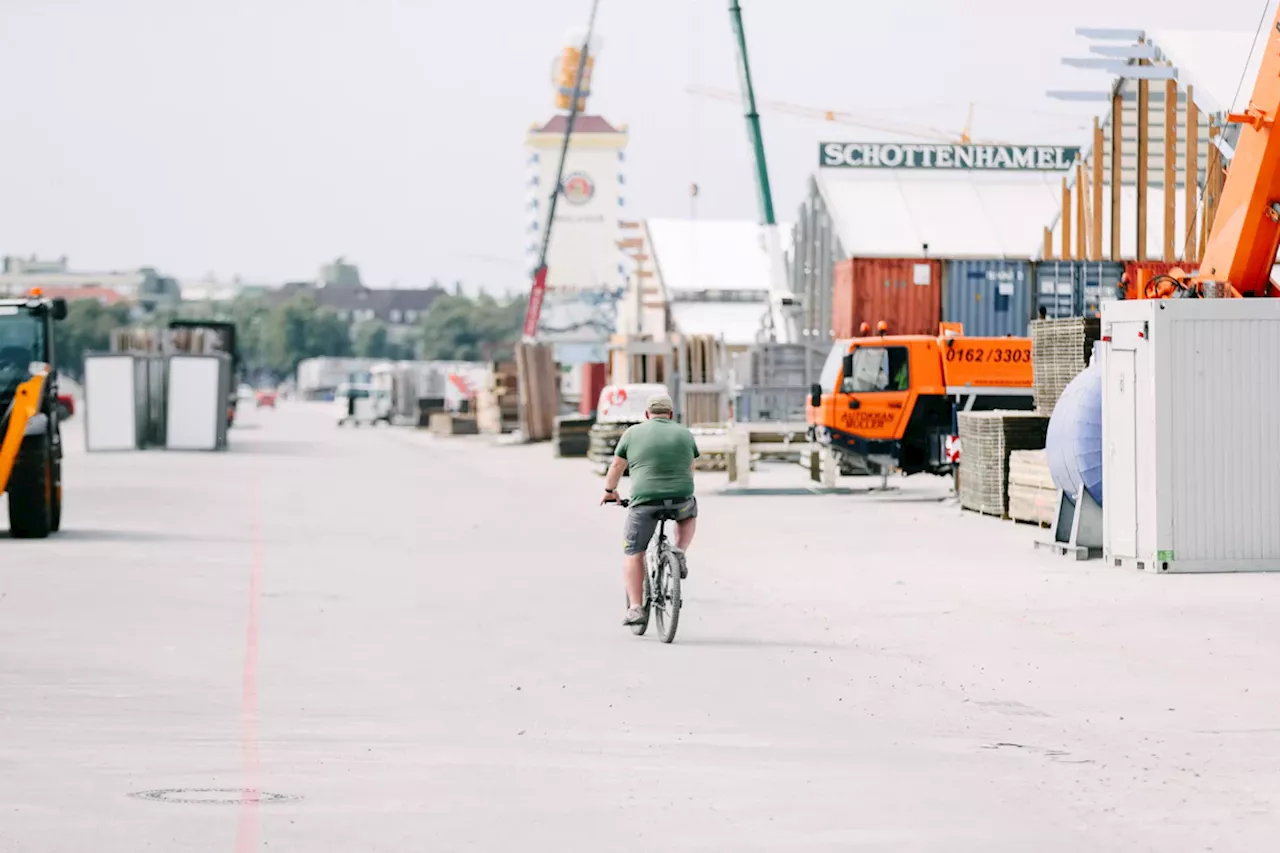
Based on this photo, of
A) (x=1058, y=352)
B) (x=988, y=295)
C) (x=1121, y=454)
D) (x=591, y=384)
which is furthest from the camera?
(x=591, y=384)

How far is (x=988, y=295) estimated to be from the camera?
45375mm

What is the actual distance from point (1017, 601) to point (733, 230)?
8414cm

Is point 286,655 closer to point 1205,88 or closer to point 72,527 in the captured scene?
point 72,527

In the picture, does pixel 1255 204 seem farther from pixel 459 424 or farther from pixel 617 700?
pixel 459 424

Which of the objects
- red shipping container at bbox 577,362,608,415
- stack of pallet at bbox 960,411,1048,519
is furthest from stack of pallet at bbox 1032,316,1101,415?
red shipping container at bbox 577,362,608,415

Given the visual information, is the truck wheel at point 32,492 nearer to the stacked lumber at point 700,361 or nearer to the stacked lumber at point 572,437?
the stacked lumber at point 700,361

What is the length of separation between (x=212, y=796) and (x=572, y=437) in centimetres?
4442

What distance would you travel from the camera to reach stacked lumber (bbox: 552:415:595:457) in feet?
175

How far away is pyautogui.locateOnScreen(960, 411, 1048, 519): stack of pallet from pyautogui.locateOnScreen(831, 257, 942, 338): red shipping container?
1597cm

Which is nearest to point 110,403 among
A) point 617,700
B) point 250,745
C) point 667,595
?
point 667,595

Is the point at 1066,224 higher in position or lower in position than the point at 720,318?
higher

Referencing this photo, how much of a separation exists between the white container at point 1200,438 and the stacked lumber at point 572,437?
32.5 m

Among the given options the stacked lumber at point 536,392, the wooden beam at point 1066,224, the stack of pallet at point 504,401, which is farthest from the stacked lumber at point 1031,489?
the stack of pallet at point 504,401

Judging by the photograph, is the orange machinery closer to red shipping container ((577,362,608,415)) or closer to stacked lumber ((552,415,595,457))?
stacked lumber ((552,415,595,457))
